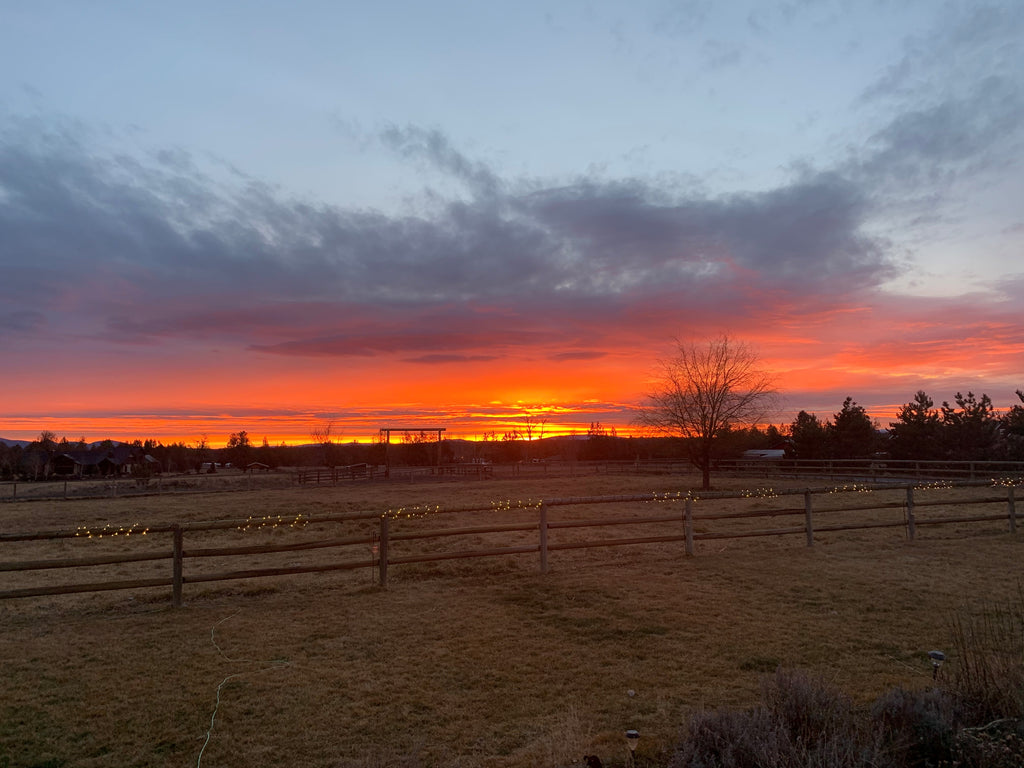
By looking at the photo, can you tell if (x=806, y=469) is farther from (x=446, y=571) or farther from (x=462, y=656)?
(x=462, y=656)

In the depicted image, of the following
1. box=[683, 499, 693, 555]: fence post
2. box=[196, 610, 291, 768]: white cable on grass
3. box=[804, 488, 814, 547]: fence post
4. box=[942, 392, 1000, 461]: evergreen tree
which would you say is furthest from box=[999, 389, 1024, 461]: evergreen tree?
box=[196, 610, 291, 768]: white cable on grass

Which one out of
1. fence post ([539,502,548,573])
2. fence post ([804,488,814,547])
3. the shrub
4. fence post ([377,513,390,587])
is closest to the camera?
the shrub

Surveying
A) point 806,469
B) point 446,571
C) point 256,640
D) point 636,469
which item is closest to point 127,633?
point 256,640

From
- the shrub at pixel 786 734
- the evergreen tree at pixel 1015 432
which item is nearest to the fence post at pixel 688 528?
the shrub at pixel 786 734

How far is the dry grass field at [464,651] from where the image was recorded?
179 inches

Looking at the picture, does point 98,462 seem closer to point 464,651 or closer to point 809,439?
point 809,439

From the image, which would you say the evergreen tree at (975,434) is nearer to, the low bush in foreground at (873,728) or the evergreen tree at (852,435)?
the evergreen tree at (852,435)

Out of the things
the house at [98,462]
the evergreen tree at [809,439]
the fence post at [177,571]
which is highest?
the evergreen tree at [809,439]

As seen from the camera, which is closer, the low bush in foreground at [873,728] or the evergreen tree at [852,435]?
the low bush in foreground at [873,728]

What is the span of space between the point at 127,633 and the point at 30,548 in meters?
10.3

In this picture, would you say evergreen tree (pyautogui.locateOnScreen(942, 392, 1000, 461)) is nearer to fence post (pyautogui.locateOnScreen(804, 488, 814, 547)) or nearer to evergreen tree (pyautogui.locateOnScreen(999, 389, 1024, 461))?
evergreen tree (pyautogui.locateOnScreen(999, 389, 1024, 461))

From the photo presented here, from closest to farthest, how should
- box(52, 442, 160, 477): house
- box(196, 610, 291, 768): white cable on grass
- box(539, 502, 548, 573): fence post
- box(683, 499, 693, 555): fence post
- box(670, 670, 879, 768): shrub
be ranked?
box(670, 670, 879, 768): shrub, box(196, 610, 291, 768): white cable on grass, box(539, 502, 548, 573): fence post, box(683, 499, 693, 555): fence post, box(52, 442, 160, 477): house

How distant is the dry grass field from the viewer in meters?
4.54

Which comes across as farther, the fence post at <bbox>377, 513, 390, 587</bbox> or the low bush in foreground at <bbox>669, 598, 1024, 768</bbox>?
the fence post at <bbox>377, 513, 390, 587</bbox>
